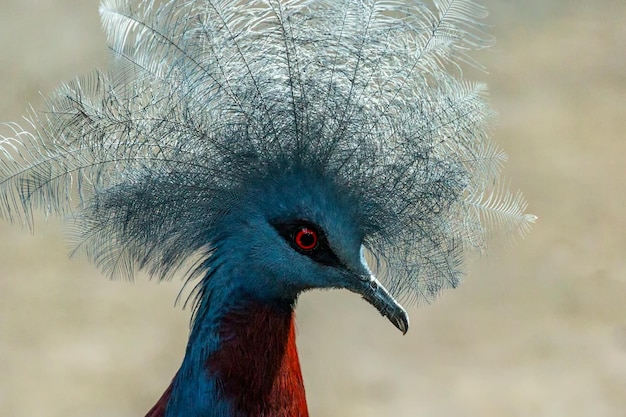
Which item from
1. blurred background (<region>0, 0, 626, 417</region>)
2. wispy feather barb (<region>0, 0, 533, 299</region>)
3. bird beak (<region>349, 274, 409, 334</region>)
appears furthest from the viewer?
blurred background (<region>0, 0, 626, 417</region>)

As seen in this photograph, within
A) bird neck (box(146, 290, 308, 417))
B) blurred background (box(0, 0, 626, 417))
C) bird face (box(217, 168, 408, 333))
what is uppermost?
blurred background (box(0, 0, 626, 417))

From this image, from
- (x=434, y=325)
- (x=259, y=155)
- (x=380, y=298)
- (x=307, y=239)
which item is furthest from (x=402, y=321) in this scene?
(x=434, y=325)

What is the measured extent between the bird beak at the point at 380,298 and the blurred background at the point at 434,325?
199 cm

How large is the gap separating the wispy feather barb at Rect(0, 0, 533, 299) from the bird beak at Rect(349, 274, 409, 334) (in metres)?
0.11

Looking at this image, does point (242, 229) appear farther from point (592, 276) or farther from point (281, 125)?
point (592, 276)

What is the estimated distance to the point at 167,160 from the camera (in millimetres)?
1755

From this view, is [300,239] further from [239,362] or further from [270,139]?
[239,362]

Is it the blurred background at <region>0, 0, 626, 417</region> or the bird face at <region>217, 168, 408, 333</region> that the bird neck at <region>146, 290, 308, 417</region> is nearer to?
the bird face at <region>217, 168, 408, 333</region>

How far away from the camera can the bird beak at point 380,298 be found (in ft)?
5.98

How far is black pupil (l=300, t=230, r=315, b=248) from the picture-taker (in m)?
1.78

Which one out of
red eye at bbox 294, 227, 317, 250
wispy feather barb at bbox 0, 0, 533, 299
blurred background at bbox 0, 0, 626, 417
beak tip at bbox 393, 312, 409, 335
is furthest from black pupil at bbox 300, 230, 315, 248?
blurred background at bbox 0, 0, 626, 417

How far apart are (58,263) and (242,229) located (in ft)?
9.53

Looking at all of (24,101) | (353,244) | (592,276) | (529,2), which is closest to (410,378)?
(592,276)

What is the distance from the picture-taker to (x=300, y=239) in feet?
5.87
